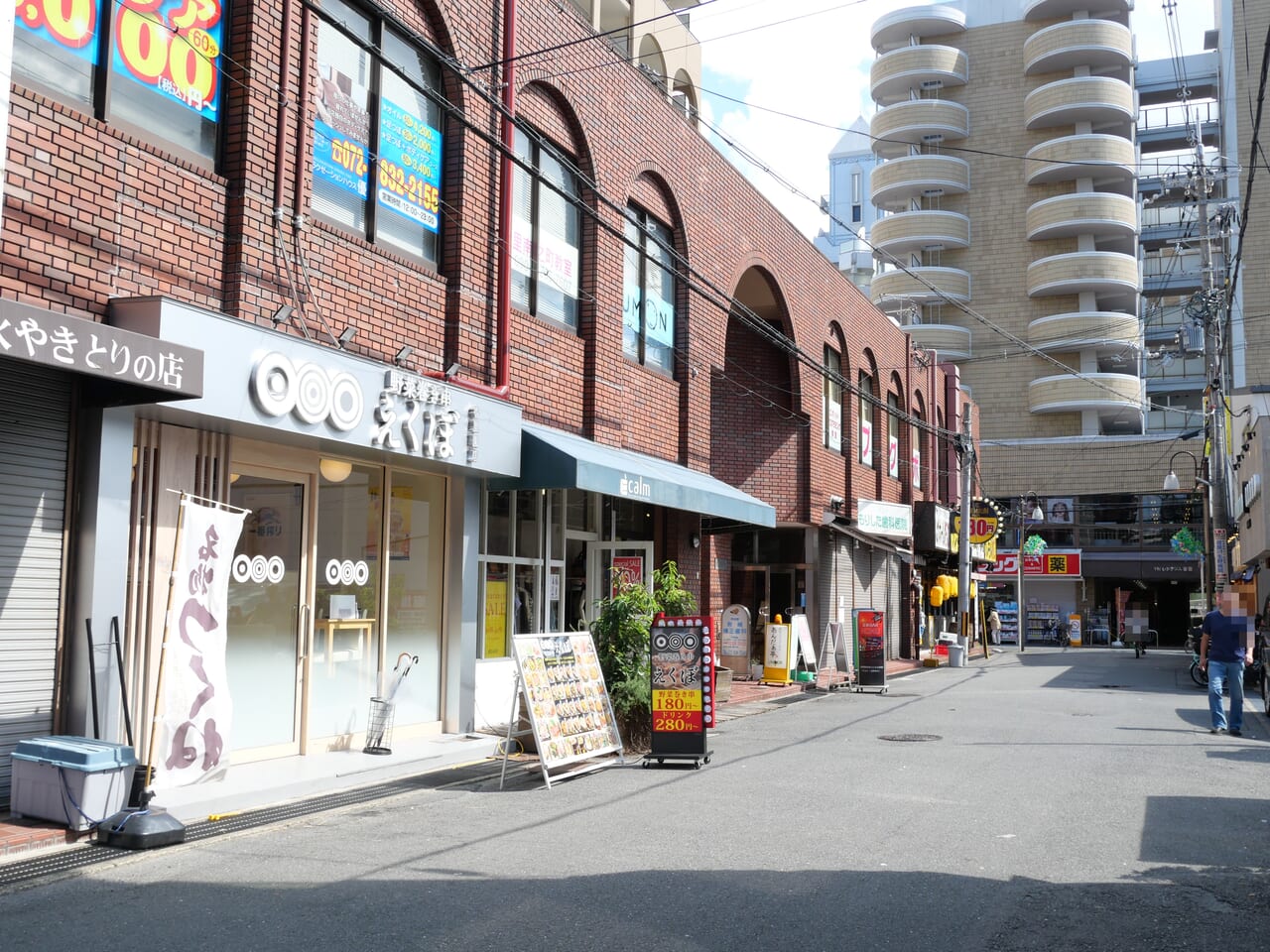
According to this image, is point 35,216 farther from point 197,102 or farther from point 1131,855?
point 1131,855

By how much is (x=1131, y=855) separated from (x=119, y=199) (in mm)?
8371

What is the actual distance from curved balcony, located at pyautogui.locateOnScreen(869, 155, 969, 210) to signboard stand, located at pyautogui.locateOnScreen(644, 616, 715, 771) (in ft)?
197

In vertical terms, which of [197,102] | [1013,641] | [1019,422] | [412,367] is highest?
[1019,422]

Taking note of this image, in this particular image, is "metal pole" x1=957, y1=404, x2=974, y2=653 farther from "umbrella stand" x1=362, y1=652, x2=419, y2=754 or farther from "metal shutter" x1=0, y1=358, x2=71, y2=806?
"metal shutter" x1=0, y1=358, x2=71, y2=806

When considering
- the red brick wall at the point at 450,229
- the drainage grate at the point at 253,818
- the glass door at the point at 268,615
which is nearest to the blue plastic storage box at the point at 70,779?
the drainage grate at the point at 253,818

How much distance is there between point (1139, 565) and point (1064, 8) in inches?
1321

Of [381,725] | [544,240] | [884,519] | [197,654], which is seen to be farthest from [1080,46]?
[197,654]

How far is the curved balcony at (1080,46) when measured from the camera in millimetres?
63438

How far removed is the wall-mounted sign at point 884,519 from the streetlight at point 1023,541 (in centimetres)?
1481

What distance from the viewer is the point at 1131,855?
23.9 ft

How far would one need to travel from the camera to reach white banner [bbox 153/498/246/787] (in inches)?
330

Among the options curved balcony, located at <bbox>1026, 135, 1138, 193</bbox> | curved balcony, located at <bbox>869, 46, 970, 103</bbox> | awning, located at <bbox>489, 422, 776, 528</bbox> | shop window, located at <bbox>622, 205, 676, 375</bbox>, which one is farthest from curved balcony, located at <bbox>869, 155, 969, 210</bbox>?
awning, located at <bbox>489, 422, 776, 528</bbox>

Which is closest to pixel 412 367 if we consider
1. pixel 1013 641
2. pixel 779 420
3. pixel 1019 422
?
pixel 779 420

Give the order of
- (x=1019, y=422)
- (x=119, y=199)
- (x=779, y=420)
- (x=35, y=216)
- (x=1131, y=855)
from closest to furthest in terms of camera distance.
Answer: (x=1131, y=855)
(x=35, y=216)
(x=119, y=199)
(x=779, y=420)
(x=1019, y=422)
